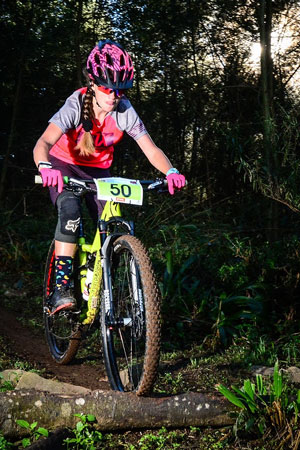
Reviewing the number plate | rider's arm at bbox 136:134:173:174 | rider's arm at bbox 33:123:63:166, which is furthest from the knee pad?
rider's arm at bbox 136:134:173:174

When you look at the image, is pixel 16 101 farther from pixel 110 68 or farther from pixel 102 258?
pixel 102 258

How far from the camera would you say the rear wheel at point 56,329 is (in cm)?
363

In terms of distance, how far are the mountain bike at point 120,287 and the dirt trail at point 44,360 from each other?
284 millimetres

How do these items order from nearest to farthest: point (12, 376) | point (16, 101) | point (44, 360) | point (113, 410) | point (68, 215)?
point (113, 410) → point (12, 376) → point (68, 215) → point (44, 360) → point (16, 101)

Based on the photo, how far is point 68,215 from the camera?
3344mm

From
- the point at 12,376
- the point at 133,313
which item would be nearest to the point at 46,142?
the point at 133,313

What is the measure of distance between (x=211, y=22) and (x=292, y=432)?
650 centimetres

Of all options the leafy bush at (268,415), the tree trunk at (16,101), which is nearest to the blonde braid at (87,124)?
the leafy bush at (268,415)

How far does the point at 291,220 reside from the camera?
248 inches

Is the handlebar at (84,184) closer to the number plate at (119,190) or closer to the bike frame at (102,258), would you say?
the number plate at (119,190)

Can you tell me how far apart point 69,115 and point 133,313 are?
1313 millimetres

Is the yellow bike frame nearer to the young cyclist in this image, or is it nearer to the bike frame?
the bike frame

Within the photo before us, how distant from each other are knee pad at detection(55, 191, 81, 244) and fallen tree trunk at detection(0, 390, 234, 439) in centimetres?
116

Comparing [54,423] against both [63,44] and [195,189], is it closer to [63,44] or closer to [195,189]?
[195,189]
